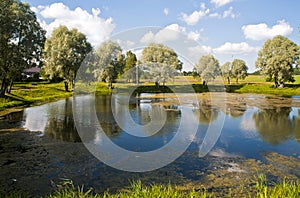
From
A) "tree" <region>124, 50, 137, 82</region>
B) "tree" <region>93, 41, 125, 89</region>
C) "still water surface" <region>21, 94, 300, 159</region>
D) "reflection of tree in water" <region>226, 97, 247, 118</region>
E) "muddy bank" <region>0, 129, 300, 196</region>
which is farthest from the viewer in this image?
"tree" <region>124, 50, 137, 82</region>

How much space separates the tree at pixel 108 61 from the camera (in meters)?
43.8

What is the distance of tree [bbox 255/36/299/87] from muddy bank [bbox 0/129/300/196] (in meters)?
45.6

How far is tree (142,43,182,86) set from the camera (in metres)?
48.1

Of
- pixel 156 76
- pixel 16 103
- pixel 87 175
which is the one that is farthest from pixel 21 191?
pixel 156 76

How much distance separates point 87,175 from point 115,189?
1277mm

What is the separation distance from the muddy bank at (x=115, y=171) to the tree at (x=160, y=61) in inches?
1536

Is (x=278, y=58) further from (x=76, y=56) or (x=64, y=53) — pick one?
(x=64, y=53)

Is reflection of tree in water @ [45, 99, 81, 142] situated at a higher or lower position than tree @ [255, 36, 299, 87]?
lower

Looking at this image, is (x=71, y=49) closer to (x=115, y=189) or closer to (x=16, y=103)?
(x=16, y=103)

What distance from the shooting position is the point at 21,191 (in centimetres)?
591

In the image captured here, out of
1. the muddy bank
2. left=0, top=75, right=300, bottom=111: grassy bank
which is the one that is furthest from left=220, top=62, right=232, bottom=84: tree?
the muddy bank

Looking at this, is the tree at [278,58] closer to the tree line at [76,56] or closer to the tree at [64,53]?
the tree line at [76,56]

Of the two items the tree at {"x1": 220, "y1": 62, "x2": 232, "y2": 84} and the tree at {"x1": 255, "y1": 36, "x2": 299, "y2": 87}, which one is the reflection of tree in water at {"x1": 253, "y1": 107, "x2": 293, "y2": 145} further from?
the tree at {"x1": 220, "y1": 62, "x2": 232, "y2": 84}

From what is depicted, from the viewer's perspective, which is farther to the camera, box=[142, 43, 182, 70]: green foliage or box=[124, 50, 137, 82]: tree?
box=[142, 43, 182, 70]: green foliage
